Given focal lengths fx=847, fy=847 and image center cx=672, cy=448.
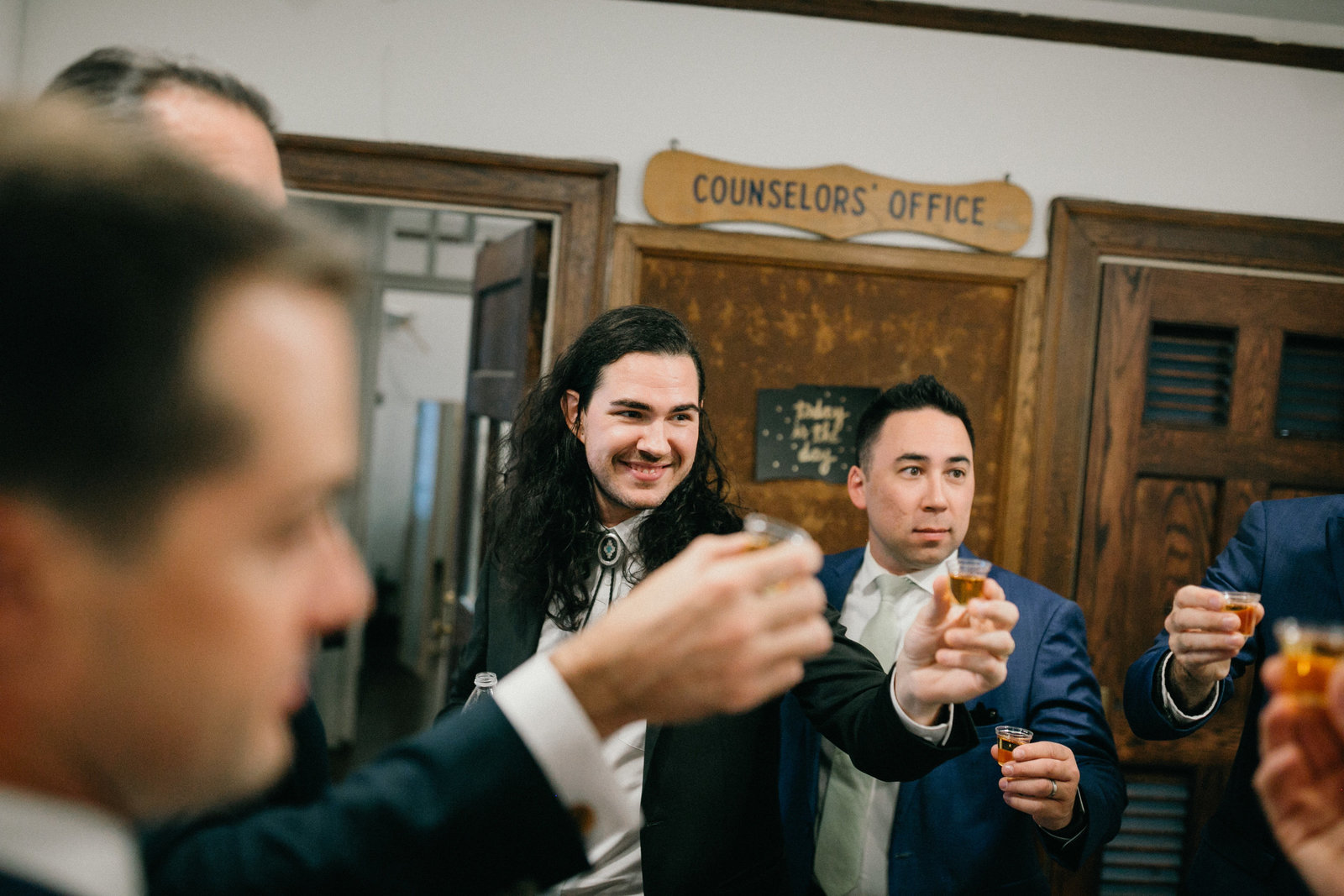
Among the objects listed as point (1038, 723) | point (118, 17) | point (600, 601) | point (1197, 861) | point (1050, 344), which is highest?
point (118, 17)

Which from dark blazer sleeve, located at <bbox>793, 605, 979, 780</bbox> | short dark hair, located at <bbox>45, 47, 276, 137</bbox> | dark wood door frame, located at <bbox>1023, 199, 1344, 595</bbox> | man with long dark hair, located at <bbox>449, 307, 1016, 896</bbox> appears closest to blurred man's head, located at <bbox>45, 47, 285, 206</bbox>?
short dark hair, located at <bbox>45, 47, 276, 137</bbox>

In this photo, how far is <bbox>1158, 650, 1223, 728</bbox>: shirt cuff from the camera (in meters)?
1.89

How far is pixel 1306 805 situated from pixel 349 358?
104cm

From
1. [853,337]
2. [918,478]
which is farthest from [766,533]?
[853,337]

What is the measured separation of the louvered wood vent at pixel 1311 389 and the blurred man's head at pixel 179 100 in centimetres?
329

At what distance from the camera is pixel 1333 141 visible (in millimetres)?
2980

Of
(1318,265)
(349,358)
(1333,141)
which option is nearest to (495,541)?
(349,358)

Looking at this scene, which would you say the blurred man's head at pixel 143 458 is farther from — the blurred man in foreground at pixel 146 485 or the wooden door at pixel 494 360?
the wooden door at pixel 494 360

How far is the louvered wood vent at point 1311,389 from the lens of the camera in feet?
9.83

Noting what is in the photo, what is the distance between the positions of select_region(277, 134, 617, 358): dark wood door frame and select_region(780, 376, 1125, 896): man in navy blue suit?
3.96 feet

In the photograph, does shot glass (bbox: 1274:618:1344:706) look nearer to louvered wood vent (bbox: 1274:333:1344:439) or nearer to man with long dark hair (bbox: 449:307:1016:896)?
man with long dark hair (bbox: 449:307:1016:896)

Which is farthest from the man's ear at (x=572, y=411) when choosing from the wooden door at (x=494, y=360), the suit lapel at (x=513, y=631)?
the wooden door at (x=494, y=360)

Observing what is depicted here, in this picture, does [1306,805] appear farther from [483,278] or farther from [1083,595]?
[483,278]

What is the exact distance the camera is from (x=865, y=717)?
1473 millimetres
